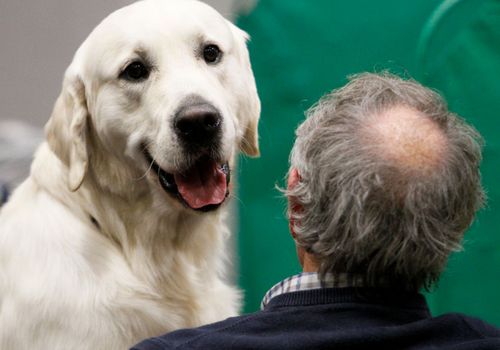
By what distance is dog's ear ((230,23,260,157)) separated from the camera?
1.90 m

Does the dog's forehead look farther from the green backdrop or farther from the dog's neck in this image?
the green backdrop

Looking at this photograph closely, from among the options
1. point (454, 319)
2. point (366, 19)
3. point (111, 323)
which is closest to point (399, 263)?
point (454, 319)

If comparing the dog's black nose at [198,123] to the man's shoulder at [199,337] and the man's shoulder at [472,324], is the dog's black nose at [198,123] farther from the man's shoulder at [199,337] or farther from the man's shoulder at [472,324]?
the man's shoulder at [472,324]

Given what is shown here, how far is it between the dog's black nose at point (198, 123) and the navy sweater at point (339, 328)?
20.8 inches

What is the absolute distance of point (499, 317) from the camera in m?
2.76

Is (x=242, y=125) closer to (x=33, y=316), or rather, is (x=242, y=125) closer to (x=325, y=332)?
(x=33, y=316)

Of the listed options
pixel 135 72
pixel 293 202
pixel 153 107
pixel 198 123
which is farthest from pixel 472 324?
pixel 135 72

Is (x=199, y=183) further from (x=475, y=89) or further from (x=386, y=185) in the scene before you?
(x=475, y=89)

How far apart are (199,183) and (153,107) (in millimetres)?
206

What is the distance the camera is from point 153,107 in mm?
1700

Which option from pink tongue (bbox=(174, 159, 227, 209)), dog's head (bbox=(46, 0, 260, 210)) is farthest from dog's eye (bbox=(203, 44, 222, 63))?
pink tongue (bbox=(174, 159, 227, 209))

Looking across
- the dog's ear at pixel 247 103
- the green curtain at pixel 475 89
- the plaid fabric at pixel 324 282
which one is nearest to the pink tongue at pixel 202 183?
the dog's ear at pixel 247 103

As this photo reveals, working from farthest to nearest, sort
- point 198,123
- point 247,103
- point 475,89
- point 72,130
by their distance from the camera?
point 475,89, point 247,103, point 72,130, point 198,123

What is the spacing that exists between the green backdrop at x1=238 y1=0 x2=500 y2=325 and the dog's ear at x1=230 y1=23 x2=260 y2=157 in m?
0.77
